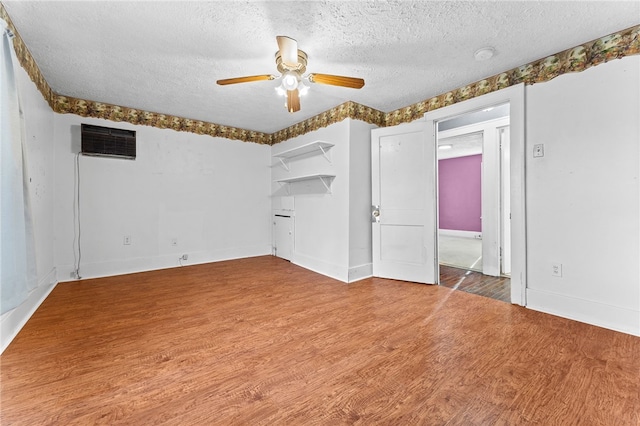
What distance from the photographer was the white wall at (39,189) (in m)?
2.28

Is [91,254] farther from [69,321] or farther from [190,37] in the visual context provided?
[190,37]

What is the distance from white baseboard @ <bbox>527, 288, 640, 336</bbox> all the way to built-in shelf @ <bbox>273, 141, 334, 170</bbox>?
293 cm

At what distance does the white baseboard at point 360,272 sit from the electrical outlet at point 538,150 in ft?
7.51

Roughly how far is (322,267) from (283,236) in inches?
53.1

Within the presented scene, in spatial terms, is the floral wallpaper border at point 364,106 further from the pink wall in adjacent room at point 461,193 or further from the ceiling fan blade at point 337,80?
the pink wall in adjacent room at point 461,193

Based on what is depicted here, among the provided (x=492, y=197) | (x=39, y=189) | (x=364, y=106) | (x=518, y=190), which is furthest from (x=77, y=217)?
(x=492, y=197)

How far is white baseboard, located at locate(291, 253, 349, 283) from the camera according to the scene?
143 inches

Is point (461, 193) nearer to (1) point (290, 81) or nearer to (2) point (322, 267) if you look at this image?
(2) point (322, 267)

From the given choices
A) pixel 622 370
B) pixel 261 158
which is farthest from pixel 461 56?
pixel 261 158

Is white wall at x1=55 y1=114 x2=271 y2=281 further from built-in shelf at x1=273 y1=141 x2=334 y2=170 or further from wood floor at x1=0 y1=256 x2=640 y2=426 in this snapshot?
wood floor at x1=0 y1=256 x2=640 y2=426

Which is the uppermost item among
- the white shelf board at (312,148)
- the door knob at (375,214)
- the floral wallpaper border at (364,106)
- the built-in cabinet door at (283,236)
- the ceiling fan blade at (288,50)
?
the floral wallpaper border at (364,106)

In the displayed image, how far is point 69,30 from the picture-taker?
212 centimetres

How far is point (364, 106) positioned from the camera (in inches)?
149

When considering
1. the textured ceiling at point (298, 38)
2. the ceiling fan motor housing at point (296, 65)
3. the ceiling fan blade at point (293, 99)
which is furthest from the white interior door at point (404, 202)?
the ceiling fan motor housing at point (296, 65)
